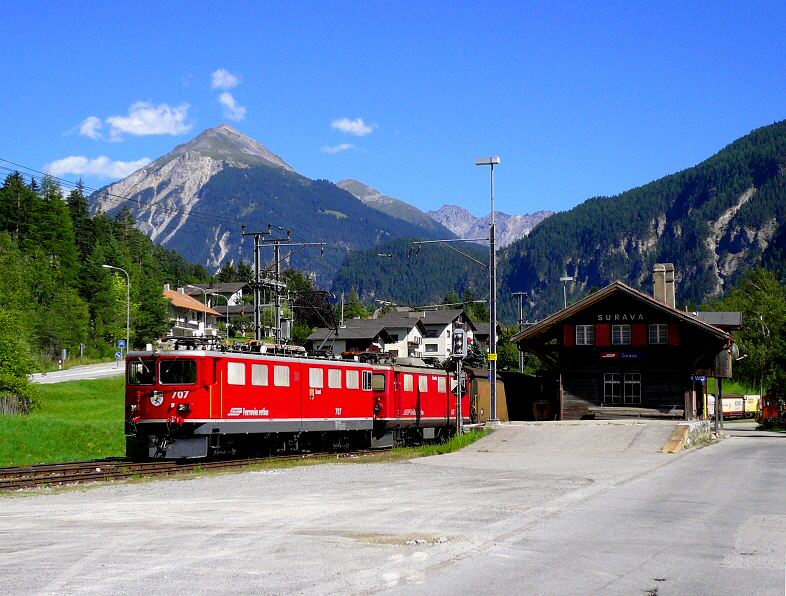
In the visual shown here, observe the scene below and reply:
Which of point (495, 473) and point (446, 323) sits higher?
point (446, 323)

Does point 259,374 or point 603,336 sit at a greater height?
point 603,336

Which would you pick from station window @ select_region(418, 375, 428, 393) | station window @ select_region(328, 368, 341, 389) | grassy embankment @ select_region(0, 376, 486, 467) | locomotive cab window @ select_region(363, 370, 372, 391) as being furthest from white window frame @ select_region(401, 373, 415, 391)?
station window @ select_region(328, 368, 341, 389)

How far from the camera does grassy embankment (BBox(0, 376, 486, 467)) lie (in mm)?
31219

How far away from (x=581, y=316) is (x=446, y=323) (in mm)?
78120

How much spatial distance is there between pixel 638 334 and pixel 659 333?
2.97 feet

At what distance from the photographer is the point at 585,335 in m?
41.8

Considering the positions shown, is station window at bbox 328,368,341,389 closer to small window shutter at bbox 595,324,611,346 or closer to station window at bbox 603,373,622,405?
small window shutter at bbox 595,324,611,346

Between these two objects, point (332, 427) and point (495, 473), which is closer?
point (495, 473)

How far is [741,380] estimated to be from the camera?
9038 centimetres

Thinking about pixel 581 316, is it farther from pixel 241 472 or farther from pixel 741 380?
pixel 741 380

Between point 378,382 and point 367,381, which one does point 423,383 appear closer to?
point 378,382

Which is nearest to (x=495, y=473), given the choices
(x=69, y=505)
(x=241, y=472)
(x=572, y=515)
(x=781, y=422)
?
(x=241, y=472)

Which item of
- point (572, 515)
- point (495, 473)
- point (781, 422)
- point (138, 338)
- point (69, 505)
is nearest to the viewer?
point (572, 515)

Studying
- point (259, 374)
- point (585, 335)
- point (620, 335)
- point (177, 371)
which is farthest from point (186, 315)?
point (177, 371)
